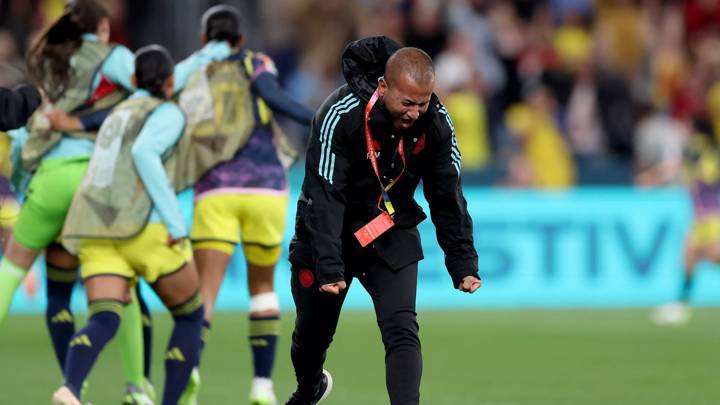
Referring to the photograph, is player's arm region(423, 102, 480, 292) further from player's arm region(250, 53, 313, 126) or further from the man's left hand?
player's arm region(250, 53, 313, 126)

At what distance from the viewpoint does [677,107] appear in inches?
816

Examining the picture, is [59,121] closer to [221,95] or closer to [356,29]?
[221,95]

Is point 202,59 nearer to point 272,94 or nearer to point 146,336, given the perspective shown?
point 272,94

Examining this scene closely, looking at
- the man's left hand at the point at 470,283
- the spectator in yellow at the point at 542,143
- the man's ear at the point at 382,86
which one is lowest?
the man's left hand at the point at 470,283

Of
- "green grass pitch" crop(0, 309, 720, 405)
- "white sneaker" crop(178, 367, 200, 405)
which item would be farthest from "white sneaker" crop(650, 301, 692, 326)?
"white sneaker" crop(178, 367, 200, 405)

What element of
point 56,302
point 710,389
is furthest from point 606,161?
point 56,302

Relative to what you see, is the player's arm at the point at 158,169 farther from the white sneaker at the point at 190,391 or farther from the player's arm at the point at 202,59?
the player's arm at the point at 202,59

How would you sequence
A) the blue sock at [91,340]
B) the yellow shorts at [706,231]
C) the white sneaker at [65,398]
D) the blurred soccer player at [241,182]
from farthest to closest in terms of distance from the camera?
the yellow shorts at [706,231] → the blurred soccer player at [241,182] → the blue sock at [91,340] → the white sneaker at [65,398]

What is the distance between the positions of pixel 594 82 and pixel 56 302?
42.9ft

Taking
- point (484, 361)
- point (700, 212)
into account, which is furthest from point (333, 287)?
point (700, 212)

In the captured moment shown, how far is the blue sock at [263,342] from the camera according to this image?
32.0 ft

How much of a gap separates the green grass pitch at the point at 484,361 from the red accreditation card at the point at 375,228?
246 cm

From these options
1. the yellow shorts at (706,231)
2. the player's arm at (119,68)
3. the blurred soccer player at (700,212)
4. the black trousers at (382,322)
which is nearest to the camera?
the black trousers at (382,322)

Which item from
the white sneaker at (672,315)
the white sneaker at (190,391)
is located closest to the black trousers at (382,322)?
the white sneaker at (190,391)
